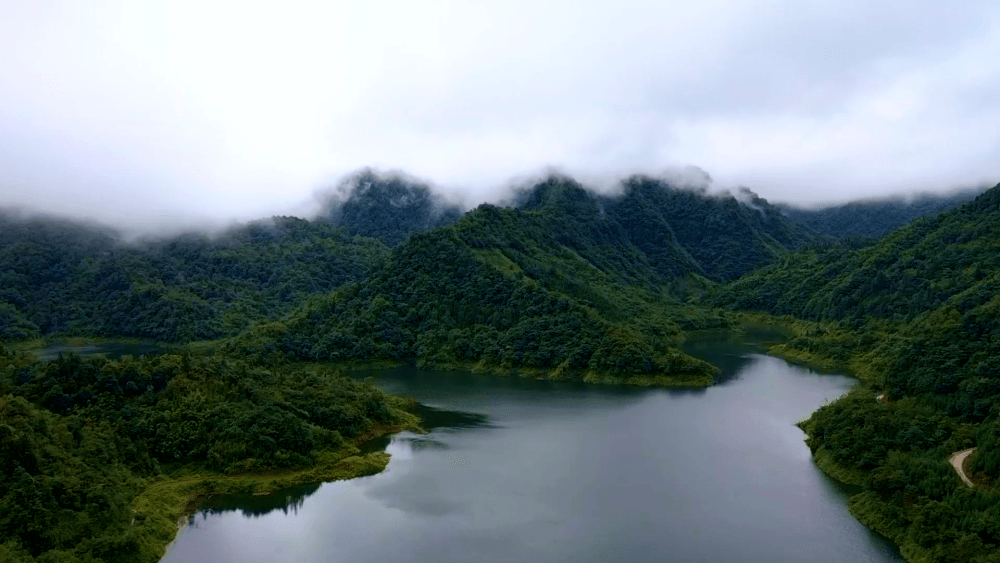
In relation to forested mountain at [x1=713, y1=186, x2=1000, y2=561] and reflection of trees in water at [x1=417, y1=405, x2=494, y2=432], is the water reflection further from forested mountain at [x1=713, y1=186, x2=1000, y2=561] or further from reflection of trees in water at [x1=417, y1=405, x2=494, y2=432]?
forested mountain at [x1=713, y1=186, x2=1000, y2=561]

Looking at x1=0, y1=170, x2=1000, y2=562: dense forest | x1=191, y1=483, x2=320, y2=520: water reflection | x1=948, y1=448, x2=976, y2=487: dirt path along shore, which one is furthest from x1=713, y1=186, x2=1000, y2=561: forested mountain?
x1=191, y1=483, x2=320, y2=520: water reflection

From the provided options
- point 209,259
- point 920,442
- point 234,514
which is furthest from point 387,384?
point 209,259

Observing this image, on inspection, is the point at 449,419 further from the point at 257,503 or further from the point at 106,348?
the point at 106,348

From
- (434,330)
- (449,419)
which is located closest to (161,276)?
(434,330)

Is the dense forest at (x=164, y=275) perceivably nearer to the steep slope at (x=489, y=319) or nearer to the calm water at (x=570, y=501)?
the steep slope at (x=489, y=319)

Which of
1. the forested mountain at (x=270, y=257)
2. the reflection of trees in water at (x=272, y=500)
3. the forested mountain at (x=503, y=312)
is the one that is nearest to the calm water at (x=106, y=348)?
the forested mountain at (x=270, y=257)
